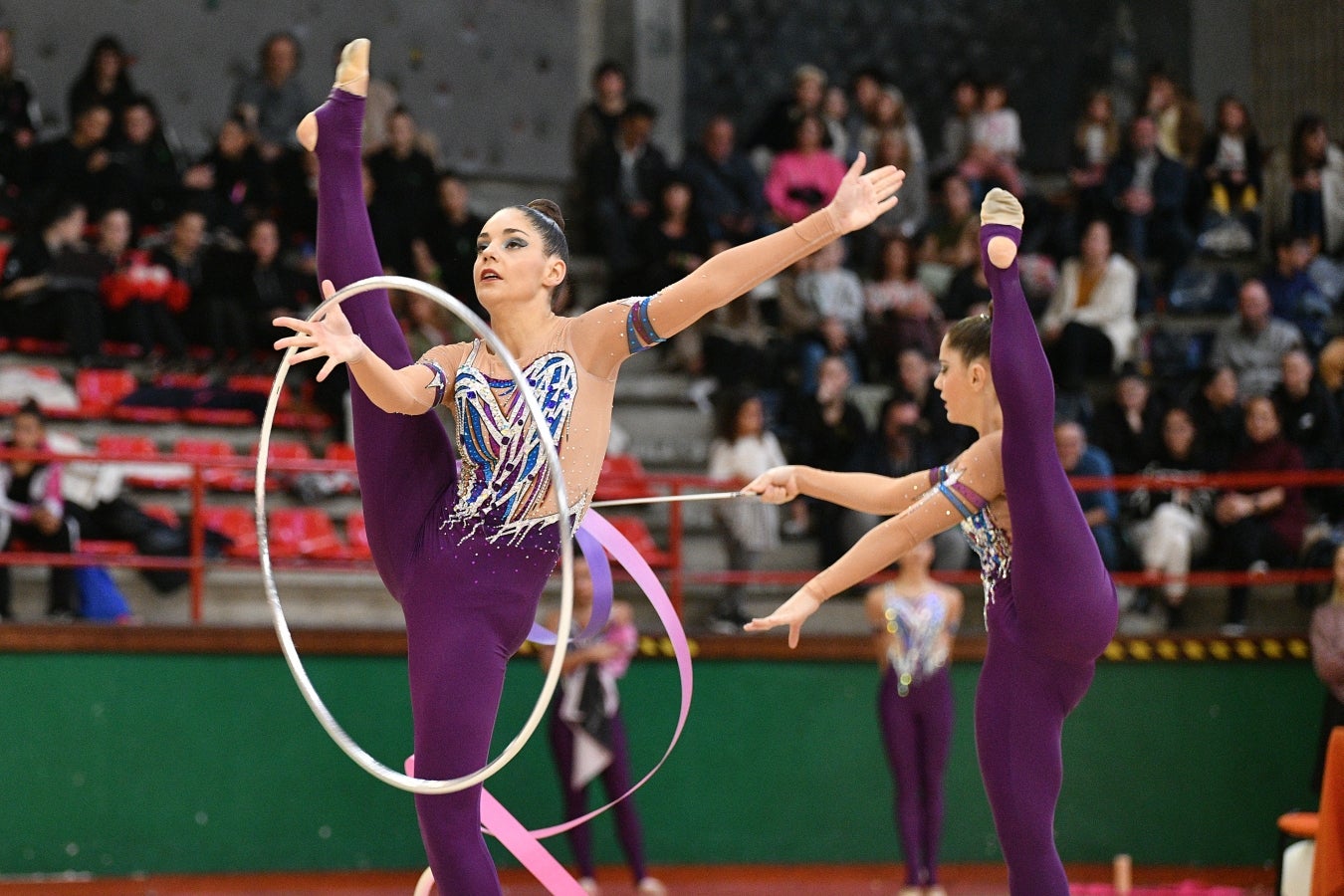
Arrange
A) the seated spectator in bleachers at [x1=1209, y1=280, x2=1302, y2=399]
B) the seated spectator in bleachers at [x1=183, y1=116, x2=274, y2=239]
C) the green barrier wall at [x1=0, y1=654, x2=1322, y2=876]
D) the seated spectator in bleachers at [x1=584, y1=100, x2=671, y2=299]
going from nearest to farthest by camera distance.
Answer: the green barrier wall at [x1=0, y1=654, x2=1322, y2=876], the seated spectator in bleachers at [x1=183, y1=116, x2=274, y2=239], the seated spectator in bleachers at [x1=1209, y1=280, x2=1302, y2=399], the seated spectator in bleachers at [x1=584, y1=100, x2=671, y2=299]

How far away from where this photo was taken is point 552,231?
4.19m

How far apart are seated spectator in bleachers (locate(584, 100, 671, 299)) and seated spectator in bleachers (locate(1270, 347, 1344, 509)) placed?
403 centimetres

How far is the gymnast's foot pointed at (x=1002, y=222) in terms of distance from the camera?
394 cm

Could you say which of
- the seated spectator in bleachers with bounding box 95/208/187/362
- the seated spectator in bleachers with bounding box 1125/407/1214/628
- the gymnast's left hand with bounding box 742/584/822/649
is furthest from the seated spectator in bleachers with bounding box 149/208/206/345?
the gymnast's left hand with bounding box 742/584/822/649

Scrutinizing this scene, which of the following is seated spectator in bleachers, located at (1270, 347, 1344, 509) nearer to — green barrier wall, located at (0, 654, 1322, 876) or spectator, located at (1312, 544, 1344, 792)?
green barrier wall, located at (0, 654, 1322, 876)

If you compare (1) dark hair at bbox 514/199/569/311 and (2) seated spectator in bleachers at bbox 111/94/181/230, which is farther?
(2) seated spectator in bleachers at bbox 111/94/181/230

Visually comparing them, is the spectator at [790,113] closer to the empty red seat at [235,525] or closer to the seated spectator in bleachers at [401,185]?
the seated spectator in bleachers at [401,185]

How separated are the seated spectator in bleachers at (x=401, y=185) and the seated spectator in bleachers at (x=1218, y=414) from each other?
15.5 feet

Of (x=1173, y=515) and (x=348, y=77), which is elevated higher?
(x=348, y=77)

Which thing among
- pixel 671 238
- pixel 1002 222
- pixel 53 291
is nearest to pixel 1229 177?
pixel 671 238

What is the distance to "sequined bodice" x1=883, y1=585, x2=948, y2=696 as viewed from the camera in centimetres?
793

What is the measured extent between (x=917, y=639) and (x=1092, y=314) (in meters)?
3.63

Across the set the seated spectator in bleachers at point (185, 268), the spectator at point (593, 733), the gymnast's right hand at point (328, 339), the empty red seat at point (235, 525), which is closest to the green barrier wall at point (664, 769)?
the spectator at point (593, 733)

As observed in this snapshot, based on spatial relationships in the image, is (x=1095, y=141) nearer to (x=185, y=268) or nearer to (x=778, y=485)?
(x=185, y=268)
